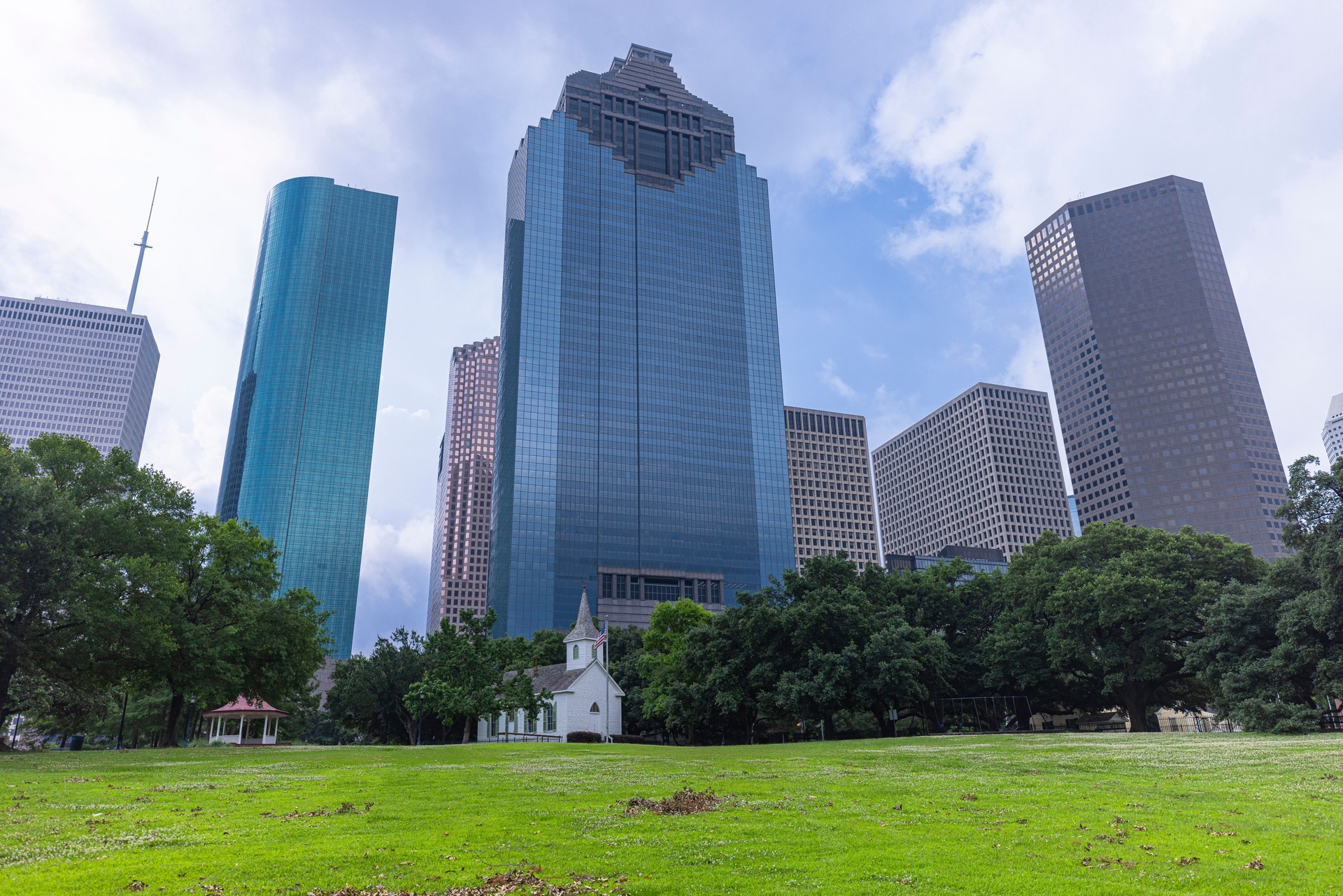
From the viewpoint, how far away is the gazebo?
253 ft

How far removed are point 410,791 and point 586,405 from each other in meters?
149

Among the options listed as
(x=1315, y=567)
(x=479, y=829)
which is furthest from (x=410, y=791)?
(x=1315, y=567)

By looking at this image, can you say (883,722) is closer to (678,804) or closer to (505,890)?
(678,804)

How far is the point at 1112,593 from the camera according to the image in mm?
59312

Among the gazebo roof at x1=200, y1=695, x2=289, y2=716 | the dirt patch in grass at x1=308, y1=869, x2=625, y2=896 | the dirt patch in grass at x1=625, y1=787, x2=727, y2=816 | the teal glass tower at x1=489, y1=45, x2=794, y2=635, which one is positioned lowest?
the dirt patch in grass at x1=308, y1=869, x2=625, y2=896

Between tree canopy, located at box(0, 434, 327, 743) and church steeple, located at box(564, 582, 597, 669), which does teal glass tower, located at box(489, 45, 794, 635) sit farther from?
tree canopy, located at box(0, 434, 327, 743)

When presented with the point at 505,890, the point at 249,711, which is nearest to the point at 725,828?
the point at 505,890

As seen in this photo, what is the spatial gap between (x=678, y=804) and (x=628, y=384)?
15796 centimetres

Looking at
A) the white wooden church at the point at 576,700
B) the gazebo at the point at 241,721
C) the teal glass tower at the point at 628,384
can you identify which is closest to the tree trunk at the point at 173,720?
the gazebo at the point at 241,721

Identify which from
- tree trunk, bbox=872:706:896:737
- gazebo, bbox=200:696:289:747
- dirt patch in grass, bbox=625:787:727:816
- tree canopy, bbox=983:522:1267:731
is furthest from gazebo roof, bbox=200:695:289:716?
dirt patch in grass, bbox=625:787:727:816

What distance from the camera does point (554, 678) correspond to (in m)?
84.0

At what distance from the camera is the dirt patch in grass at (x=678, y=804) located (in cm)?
1731

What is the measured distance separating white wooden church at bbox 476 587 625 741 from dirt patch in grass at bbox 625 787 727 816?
5748 centimetres

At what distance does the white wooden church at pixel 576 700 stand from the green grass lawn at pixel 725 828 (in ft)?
170
